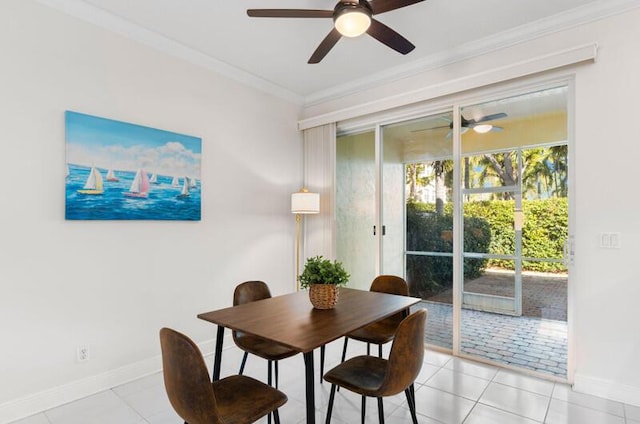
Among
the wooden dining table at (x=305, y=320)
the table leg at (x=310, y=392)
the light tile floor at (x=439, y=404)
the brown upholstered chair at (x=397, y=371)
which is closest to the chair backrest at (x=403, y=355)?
the brown upholstered chair at (x=397, y=371)

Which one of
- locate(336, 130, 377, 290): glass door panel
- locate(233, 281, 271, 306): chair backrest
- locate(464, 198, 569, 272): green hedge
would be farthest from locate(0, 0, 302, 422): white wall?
locate(464, 198, 569, 272): green hedge

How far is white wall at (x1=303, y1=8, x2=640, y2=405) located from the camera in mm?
2461

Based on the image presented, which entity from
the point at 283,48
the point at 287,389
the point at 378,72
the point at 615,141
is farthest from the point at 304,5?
the point at 287,389

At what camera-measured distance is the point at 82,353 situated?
8.48 ft

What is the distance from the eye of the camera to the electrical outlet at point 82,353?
101 inches

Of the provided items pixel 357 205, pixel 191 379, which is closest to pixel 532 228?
pixel 357 205

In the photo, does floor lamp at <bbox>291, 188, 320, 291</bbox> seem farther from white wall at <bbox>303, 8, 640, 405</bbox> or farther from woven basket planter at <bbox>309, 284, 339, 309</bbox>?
white wall at <bbox>303, 8, 640, 405</bbox>

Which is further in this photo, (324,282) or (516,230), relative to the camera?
(516,230)

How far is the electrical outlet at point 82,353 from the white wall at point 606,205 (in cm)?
362

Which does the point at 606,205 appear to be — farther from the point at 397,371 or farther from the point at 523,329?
the point at 397,371

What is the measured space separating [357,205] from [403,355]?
2.56 m

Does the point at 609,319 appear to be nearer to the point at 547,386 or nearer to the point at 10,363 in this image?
the point at 547,386

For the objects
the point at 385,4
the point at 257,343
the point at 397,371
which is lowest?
the point at 257,343

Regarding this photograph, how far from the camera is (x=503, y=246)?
Answer: 3.10 metres
